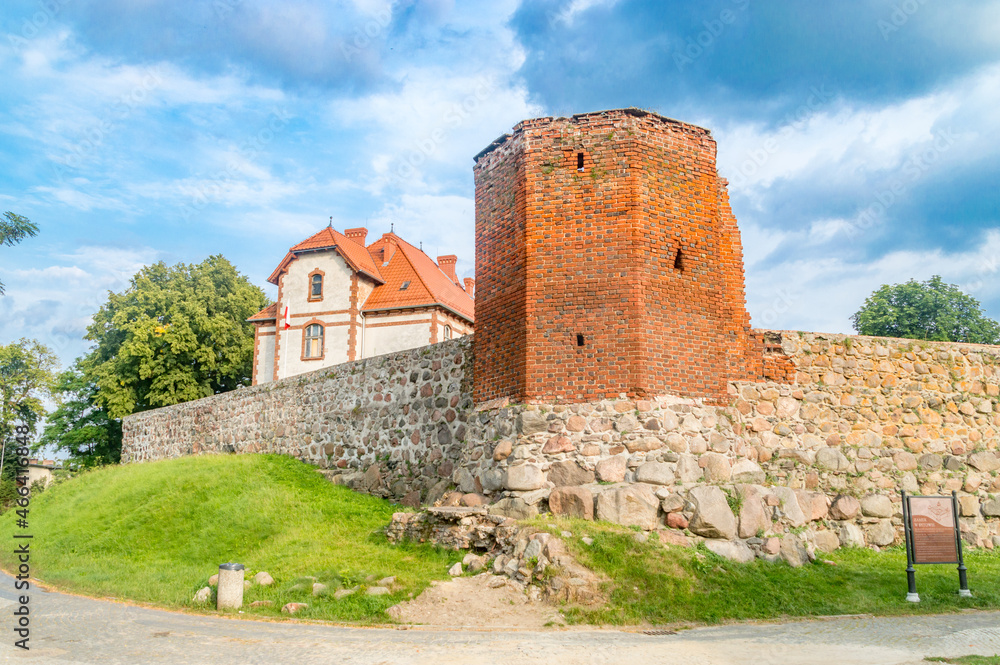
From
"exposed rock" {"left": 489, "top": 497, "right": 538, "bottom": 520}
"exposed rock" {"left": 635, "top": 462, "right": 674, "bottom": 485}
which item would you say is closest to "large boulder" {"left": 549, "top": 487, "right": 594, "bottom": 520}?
"exposed rock" {"left": 489, "top": 497, "right": 538, "bottom": 520}

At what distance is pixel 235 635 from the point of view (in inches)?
287

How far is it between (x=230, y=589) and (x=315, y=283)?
88.8 ft

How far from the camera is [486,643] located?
6.93m

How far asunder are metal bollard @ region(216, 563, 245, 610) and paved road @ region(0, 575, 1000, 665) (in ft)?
0.91

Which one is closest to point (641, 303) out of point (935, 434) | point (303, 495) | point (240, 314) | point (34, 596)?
point (935, 434)

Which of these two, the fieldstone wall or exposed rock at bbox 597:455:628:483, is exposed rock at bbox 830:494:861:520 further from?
exposed rock at bbox 597:455:628:483

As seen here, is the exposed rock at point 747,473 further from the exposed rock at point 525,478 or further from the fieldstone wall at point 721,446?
the exposed rock at point 525,478

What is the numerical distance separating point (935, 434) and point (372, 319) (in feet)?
83.3

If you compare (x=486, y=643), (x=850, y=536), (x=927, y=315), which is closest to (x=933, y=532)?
(x=850, y=536)

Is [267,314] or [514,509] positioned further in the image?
[267,314]

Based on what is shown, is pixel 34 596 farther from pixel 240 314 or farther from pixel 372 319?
pixel 240 314

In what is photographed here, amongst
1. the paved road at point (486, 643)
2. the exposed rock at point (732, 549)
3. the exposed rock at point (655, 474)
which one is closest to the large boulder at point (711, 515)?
the exposed rock at point (732, 549)

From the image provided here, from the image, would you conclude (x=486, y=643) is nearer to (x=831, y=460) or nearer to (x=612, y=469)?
(x=612, y=469)

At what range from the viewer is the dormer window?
34.3 meters
